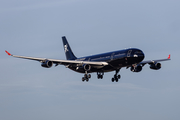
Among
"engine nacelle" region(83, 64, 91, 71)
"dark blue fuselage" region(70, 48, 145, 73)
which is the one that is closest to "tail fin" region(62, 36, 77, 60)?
"dark blue fuselage" region(70, 48, 145, 73)

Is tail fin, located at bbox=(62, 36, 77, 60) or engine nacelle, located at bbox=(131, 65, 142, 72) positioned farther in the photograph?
tail fin, located at bbox=(62, 36, 77, 60)

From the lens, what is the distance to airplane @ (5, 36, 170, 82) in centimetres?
10044

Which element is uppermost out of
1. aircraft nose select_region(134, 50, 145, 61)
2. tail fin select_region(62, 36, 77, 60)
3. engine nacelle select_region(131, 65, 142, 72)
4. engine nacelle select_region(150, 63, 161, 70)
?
tail fin select_region(62, 36, 77, 60)

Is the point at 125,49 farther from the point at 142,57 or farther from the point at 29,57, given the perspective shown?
the point at 29,57

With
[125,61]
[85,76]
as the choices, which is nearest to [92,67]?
[85,76]

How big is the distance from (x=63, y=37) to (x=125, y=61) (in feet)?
119

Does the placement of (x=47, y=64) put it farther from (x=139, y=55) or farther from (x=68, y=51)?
(x=68, y=51)

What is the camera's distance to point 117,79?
371 feet

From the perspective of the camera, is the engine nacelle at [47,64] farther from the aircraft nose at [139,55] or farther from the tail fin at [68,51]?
the tail fin at [68,51]

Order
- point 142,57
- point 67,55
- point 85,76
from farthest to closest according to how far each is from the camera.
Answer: point 67,55 < point 85,76 < point 142,57

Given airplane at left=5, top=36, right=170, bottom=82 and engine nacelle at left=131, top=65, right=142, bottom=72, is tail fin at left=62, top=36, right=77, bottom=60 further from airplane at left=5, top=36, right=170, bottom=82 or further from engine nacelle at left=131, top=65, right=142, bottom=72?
engine nacelle at left=131, top=65, right=142, bottom=72

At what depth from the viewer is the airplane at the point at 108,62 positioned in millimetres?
100438

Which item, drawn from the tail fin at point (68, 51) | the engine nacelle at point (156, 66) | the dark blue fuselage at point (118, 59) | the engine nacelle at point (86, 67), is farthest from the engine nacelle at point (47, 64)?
the engine nacelle at point (156, 66)

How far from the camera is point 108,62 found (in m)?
104
